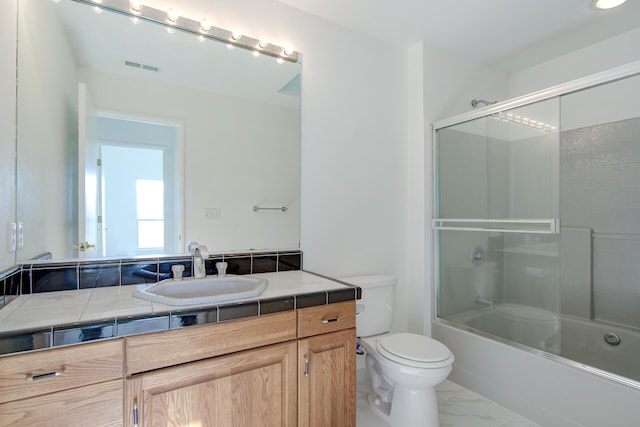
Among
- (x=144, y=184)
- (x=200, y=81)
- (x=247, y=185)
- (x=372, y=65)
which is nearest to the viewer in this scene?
(x=144, y=184)

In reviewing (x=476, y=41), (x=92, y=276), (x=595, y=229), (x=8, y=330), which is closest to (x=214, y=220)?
(x=92, y=276)

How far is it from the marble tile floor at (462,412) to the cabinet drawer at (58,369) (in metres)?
1.39

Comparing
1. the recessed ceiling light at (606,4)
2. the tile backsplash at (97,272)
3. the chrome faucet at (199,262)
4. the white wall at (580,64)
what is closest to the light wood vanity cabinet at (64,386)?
the tile backsplash at (97,272)

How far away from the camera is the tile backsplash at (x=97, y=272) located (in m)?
1.27

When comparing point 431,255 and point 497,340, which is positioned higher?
point 431,255

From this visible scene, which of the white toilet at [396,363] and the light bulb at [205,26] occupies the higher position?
the light bulb at [205,26]

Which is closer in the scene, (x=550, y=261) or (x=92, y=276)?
(x=92, y=276)

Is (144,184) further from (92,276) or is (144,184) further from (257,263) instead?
(257,263)

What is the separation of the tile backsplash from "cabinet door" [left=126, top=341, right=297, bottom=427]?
0.61m

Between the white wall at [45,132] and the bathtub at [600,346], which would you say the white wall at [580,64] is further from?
the white wall at [45,132]

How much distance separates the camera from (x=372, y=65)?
90.4 inches

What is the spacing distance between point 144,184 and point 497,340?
7.49 ft

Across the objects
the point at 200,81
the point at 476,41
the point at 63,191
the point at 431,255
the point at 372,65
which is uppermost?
the point at 476,41

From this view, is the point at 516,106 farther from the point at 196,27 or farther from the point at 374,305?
the point at 196,27
